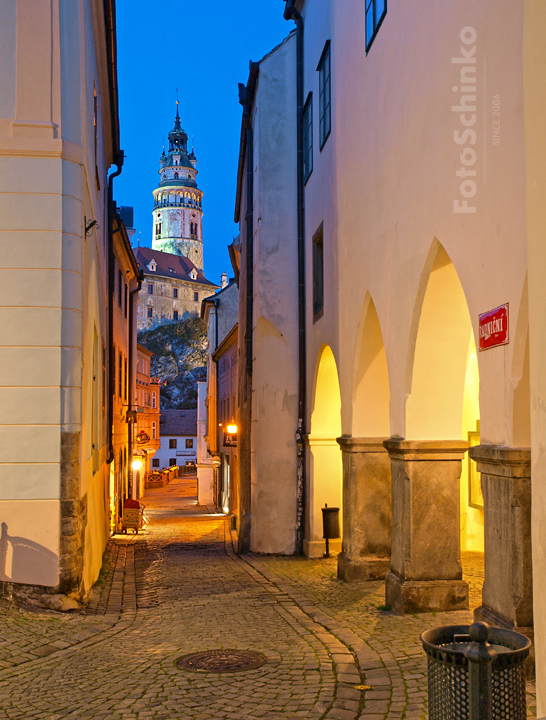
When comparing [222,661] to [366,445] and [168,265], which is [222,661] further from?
[168,265]

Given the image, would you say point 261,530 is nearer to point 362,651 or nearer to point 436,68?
point 362,651

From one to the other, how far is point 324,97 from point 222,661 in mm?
10764

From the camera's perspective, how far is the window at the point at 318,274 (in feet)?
48.2

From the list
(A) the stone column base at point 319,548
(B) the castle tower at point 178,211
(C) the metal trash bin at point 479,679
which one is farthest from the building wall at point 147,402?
(B) the castle tower at point 178,211

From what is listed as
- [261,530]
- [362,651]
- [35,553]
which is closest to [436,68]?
[362,651]

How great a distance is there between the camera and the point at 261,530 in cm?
1575

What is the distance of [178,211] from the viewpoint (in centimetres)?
14262

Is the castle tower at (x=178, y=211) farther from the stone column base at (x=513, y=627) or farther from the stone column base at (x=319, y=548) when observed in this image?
the stone column base at (x=513, y=627)

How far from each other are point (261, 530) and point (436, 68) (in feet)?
34.8

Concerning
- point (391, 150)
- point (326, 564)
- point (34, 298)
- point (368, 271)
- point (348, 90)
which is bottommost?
point (326, 564)

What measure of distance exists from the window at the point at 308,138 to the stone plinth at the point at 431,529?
28.6 feet

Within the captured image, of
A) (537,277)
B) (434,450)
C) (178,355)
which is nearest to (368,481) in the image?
(434,450)

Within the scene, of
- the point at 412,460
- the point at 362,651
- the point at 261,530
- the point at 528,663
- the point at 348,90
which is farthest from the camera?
the point at 261,530

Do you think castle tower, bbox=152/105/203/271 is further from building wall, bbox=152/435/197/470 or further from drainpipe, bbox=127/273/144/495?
drainpipe, bbox=127/273/144/495
